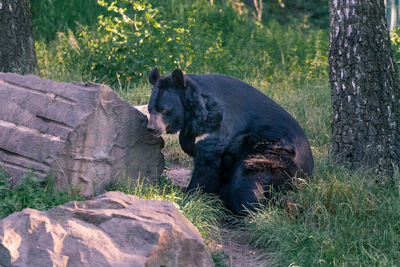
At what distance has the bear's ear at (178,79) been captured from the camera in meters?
4.50

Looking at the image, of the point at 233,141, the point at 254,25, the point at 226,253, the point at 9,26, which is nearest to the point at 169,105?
the point at 233,141

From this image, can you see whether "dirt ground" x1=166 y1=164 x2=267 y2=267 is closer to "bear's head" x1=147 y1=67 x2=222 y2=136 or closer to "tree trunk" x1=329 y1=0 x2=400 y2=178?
"bear's head" x1=147 y1=67 x2=222 y2=136

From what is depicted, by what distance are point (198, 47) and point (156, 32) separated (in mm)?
1218

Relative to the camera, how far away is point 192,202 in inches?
173

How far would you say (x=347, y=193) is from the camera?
446 centimetres

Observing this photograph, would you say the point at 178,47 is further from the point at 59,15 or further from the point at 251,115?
the point at 251,115

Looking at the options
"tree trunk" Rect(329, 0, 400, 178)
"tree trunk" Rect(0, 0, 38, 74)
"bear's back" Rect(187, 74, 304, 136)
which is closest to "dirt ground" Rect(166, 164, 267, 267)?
"bear's back" Rect(187, 74, 304, 136)

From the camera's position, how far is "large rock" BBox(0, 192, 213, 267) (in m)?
2.81

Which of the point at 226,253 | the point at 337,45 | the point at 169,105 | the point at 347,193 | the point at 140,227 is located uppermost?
the point at 337,45

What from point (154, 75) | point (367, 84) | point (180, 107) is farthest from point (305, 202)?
point (154, 75)

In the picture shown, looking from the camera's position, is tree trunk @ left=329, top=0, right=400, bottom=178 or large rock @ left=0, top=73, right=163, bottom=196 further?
tree trunk @ left=329, top=0, right=400, bottom=178

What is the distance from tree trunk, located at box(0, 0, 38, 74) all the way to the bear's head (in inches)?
135

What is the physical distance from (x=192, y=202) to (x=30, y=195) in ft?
4.29

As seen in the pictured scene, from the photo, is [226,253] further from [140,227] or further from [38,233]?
[38,233]
